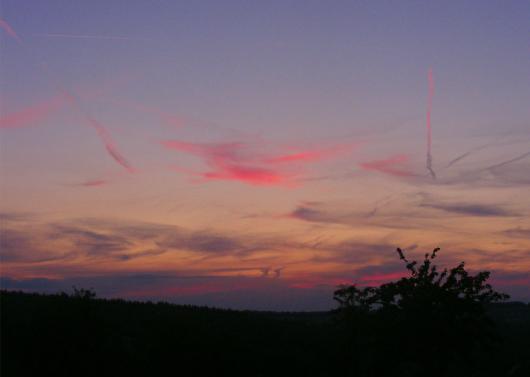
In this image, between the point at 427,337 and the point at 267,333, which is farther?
the point at 267,333

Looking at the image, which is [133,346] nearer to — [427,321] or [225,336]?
[225,336]

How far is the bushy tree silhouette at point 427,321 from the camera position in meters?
39.4

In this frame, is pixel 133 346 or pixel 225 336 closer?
pixel 225 336

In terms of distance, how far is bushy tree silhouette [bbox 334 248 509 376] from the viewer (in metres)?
39.4

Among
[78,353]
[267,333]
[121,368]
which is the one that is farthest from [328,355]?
[78,353]

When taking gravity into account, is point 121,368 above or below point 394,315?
below

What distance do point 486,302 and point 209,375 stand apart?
16635 millimetres

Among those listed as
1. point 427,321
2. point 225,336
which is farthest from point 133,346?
point 427,321

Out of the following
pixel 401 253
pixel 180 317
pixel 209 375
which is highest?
pixel 401 253

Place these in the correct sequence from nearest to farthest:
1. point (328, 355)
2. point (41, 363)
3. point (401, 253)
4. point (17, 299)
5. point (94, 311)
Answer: point (41, 363)
point (94, 311)
point (401, 253)
point (328, 355)
point (17, 299)

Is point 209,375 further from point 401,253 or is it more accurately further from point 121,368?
point 401,253

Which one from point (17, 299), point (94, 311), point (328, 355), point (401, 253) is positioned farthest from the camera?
point (17, 299)

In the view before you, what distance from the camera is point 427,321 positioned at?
39.4 m

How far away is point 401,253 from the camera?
42125mm
